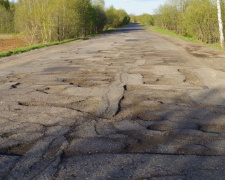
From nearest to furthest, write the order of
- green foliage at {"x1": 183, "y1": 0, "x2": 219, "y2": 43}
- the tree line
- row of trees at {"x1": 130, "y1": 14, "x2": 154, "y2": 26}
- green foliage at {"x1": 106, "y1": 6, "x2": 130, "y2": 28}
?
green foliage at {"x1": 183, "y1": 0, "x2": 219, "y2": 43} < the tree line < green foliage at {"x1": 106, "y1": 6, "x2": 130, "y2": 28} < row of trees at {"x1": 130, "y1": 14, "x2": 154, "y2": 26}

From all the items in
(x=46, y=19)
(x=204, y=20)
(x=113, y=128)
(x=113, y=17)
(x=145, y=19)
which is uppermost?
(x=145, y=19)

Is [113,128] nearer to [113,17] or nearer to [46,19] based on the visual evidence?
[46,19]

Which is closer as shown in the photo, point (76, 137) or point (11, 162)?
point (11, 162)

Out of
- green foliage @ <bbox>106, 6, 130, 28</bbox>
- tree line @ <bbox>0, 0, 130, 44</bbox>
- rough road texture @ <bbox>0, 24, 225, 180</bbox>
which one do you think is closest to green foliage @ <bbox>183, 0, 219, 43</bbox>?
tree line @ <bbox>0, 0, 130, 44</bbox>

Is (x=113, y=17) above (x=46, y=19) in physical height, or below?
above

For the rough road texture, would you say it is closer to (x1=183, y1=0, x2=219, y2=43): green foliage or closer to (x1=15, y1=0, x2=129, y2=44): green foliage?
(x1=183, y1=0, x2=219, y2=43): green foliage

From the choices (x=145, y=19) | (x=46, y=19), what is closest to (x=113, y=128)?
(x=46, y=19)

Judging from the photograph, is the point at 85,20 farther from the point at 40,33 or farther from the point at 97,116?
the point at 97,116

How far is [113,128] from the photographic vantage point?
3818 mm

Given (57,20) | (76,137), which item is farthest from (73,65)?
(57,20)

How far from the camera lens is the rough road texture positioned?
277 cm

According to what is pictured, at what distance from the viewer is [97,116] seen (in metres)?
4.32

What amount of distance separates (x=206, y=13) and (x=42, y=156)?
2347 centimetres

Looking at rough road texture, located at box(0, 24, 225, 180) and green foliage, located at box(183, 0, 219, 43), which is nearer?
rough road texture, located at box(0, 24, 225, 180)
